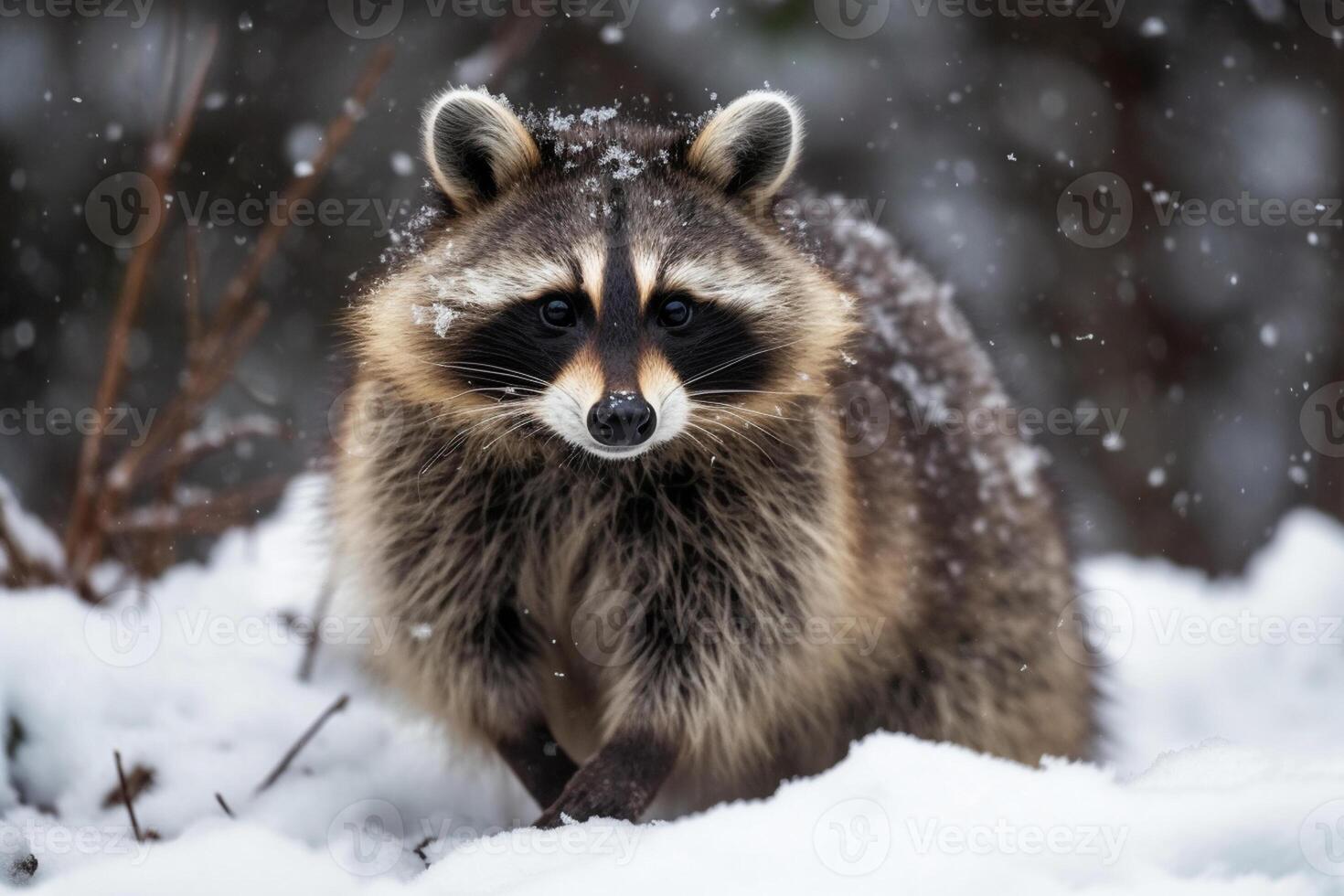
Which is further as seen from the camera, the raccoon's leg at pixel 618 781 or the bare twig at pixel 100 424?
the bare twig at pixel 100 424

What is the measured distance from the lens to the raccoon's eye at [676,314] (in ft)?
10.0

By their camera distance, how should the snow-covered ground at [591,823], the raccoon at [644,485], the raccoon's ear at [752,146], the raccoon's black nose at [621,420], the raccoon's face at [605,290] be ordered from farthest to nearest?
1. the raccoon's ear at [752,146]
2. the raccoon at [644,485]
3. the raccoon's face at [605,290]
4. the raccoon's black nose at [621,420]
5. the snow-covered ground at [591,823]

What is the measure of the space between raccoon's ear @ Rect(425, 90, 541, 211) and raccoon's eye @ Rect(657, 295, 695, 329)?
545 millimetres

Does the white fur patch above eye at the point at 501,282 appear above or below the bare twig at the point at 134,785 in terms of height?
above

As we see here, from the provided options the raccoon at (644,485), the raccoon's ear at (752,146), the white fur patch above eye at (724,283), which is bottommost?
the raccoon at (644,485)

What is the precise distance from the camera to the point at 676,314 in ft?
10.1

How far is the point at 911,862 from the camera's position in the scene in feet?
7.32

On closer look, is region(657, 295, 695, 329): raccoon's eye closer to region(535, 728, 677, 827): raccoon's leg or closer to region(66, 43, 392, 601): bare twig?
region(535, 728, 677, 827): raccoon's leg

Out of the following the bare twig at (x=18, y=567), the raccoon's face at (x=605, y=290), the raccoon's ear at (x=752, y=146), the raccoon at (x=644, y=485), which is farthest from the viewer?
the bare twig at (x=18, y=567)

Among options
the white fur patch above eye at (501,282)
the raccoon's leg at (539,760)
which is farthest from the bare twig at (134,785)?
the white fur patch above eye at (501,282)

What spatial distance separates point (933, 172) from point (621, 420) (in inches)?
246

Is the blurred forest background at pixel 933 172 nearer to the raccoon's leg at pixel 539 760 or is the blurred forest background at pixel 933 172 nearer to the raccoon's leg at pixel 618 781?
the raccoon's leg at pixel 539 760

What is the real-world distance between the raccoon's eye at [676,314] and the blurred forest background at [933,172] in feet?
12.3

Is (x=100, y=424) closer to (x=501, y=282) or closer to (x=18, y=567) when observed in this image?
(x=18, y=567)
